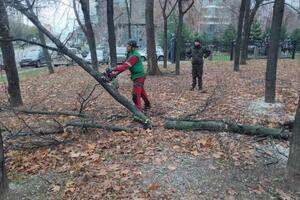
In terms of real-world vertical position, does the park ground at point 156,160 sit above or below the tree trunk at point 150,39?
below

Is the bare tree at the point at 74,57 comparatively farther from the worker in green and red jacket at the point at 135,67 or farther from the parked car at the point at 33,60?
the parked car at the point at 33,60

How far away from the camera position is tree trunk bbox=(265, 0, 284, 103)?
25.4ft

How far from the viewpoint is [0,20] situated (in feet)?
26.5

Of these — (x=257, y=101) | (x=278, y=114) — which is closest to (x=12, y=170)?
(x=278, y=114)

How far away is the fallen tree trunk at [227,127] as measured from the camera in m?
5.92

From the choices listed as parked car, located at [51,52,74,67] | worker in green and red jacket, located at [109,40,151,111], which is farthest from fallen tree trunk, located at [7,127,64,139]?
worker in green and red jacket, located at [109,40,151,111]

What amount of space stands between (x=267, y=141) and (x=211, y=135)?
0.94 m

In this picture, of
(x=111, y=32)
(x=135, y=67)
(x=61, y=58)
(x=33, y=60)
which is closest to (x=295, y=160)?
(x=135, y=67)

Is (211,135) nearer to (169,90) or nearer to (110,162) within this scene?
(110,162)

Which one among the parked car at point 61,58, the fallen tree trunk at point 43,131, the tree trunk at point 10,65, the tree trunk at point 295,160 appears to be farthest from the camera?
the tree trunk at point 10,65

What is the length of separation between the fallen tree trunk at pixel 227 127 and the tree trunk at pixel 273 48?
2.45 meters

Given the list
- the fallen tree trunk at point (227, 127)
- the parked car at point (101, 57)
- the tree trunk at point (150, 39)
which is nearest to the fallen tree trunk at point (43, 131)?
the fallen tree trunk at point (227, 127)

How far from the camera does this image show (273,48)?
26.1 feet

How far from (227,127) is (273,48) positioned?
114 inches
